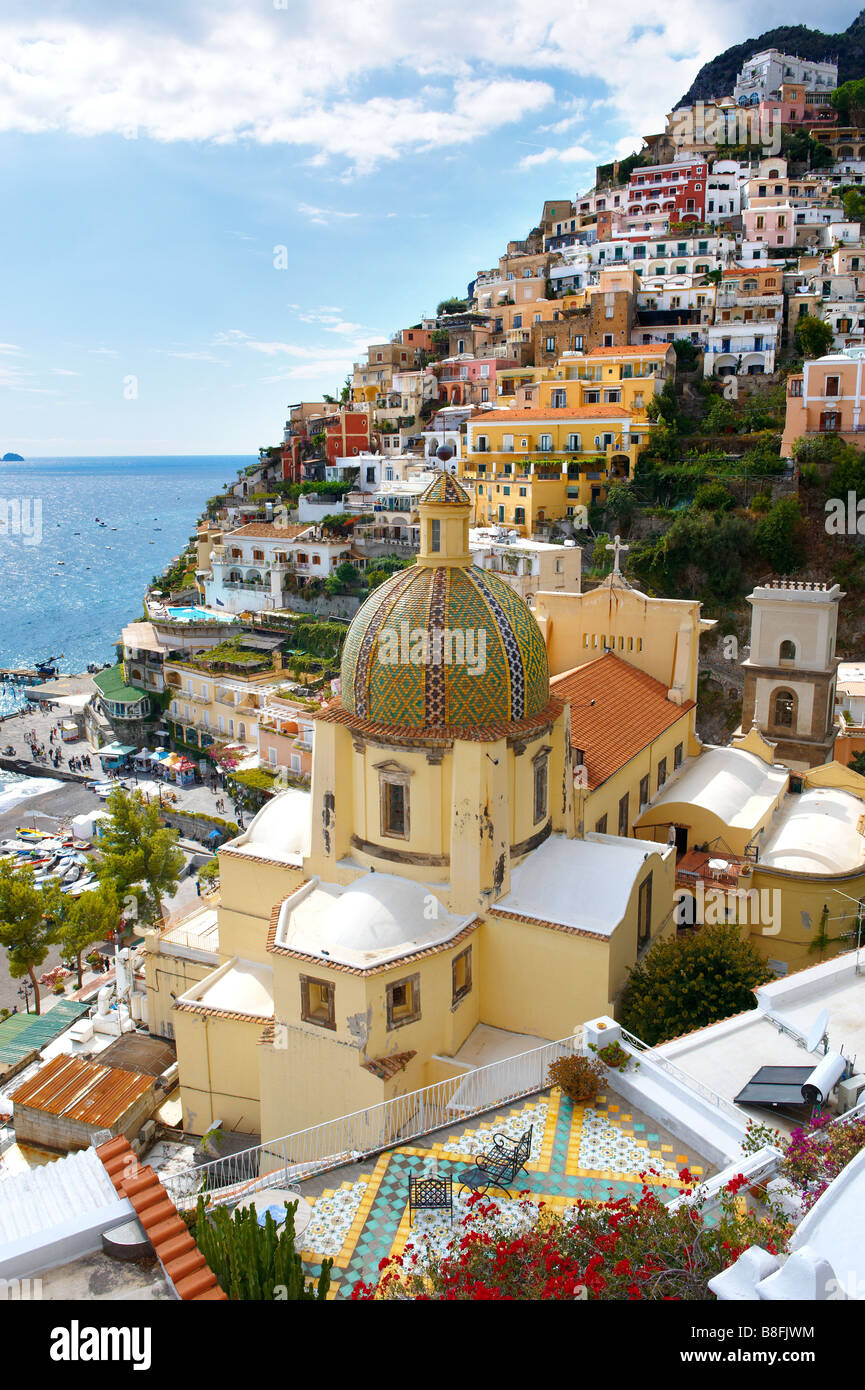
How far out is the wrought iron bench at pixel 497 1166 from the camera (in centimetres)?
1061

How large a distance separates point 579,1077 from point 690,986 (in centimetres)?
384

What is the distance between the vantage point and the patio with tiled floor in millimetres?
9969

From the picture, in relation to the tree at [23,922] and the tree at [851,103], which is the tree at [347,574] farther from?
the tree at [851,103]

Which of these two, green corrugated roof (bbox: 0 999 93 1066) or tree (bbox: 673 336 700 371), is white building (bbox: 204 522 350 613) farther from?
green corrugated roof (bbox: 0 999 93 1066)

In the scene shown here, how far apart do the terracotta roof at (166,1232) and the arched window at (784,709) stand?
22.2m

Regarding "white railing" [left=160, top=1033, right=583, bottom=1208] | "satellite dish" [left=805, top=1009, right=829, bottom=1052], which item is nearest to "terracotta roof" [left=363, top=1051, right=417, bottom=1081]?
"white railing" [left=160, top=1033, right=583, bottom=1208]

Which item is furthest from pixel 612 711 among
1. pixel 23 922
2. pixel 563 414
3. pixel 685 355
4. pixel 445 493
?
pixel 685 355

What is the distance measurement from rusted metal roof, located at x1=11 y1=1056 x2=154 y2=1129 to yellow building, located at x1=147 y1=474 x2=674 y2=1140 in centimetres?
119

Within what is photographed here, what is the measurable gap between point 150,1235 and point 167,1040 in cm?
1420

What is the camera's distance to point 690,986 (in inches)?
593

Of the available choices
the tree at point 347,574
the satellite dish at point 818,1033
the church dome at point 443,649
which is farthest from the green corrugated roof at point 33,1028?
the tree at point 347,574

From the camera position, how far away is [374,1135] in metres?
13.7

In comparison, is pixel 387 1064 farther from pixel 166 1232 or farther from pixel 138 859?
pixel 138 859
